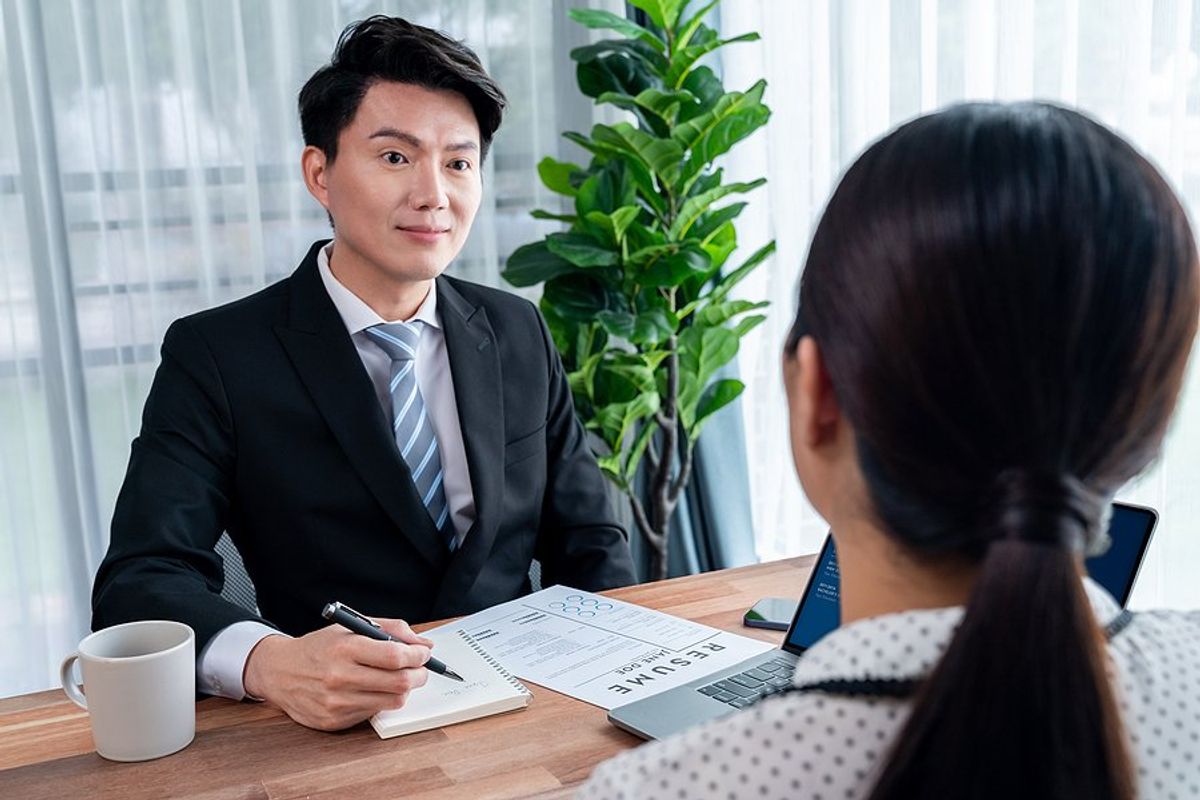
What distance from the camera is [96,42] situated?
2.68 meters

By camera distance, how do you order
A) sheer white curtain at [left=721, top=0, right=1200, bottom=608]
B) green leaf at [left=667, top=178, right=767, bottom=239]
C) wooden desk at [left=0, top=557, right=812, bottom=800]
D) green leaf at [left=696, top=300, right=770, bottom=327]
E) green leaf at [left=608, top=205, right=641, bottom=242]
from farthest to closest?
1. green leaf at [left=696, top=300, right=770, bottom=327]
2. green leaf at [left=667, top=178, right=767, bottom=239]
3. green leaf at [left=608, top=205, right=641, bottom=242]
4. sheer white curtain at [left=721, top=0, right=1200, bottom=608]
5. wooden desk at [left=0, top=557, right=812, bottom=800]

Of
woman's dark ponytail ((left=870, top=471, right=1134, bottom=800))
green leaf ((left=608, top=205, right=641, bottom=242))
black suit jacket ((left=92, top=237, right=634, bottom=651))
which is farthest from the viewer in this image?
green leaf ((left=608, top=205, right=641, bottom=242))

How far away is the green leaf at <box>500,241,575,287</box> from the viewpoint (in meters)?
2.51

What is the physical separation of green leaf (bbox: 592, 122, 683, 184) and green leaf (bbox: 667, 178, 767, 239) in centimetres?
7

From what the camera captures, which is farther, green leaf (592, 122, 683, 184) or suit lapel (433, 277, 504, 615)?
green leaf (592, 122, 683, 184)

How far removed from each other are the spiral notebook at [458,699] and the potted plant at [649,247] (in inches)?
50.5

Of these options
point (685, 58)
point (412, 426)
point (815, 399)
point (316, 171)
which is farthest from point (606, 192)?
point (815, 399)

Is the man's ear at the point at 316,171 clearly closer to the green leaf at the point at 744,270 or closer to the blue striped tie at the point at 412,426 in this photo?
the blue striped tie at the point at 412,426

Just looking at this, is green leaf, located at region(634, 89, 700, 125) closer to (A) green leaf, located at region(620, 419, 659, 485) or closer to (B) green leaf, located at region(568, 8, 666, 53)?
(B) green leaf, located at region(568, 8, 666, 53)

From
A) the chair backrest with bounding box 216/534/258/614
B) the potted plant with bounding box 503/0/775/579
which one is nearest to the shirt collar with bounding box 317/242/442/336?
the chair backrest with bounding box 216/534/258/614

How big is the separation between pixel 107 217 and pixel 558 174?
3.54 ft

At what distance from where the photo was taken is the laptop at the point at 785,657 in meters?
1.02

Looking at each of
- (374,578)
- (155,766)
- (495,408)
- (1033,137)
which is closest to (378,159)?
(495,408)

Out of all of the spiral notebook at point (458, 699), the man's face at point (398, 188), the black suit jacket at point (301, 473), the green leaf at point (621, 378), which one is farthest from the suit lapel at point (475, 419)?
the green leaf at point (621, 378)
